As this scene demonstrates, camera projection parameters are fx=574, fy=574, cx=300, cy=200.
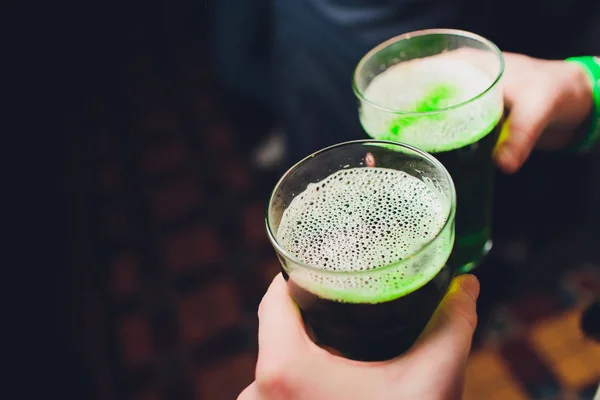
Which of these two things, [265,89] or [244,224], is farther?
[244,224]

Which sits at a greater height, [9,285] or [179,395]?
[9,285]

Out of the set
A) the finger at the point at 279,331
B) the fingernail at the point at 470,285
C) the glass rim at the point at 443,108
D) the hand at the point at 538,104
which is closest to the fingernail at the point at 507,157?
the hand at the point at 538,104

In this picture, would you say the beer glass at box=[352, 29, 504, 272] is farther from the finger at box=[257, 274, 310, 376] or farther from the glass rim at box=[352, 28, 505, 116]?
the finger at box=[257, 274, 310, 376]

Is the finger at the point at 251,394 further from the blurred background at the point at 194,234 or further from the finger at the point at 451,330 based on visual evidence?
the blurred background at the point at 194,234

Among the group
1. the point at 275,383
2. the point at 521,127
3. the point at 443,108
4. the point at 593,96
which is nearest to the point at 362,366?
the point at 275,383

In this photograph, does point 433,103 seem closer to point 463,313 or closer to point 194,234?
point 463,313

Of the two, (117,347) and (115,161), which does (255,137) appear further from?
(117,347)

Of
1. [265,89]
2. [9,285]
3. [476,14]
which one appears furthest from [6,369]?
[476,14]
